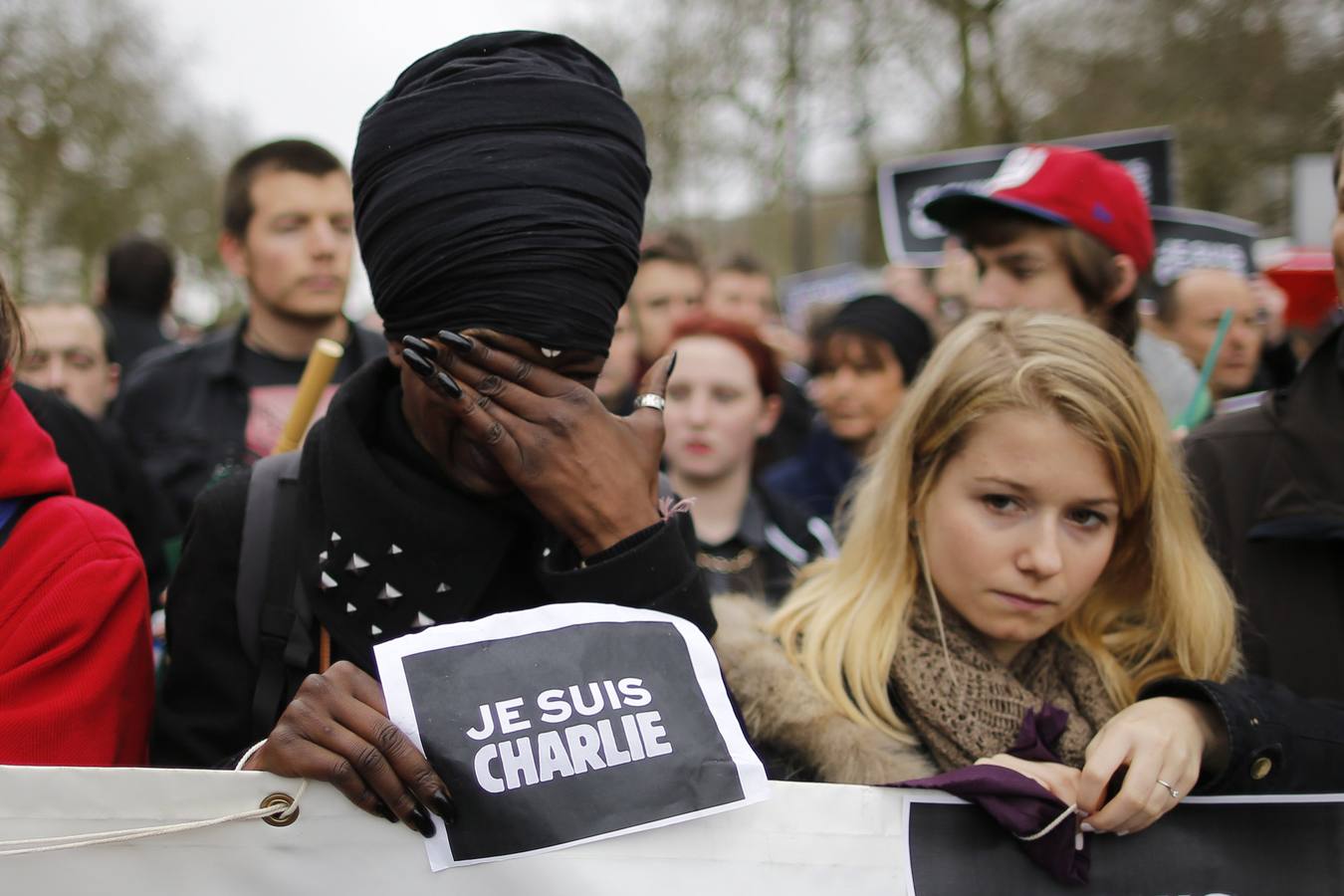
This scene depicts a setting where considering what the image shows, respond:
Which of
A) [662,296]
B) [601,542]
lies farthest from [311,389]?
[662,296]

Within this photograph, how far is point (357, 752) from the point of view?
57.9 inches

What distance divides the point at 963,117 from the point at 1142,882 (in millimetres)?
19351

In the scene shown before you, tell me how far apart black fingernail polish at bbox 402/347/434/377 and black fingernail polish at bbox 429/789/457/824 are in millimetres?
534

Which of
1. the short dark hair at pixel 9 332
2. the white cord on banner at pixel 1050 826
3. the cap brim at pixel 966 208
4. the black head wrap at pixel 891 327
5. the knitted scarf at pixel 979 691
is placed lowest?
the white cord on banner at pixel 1050 826

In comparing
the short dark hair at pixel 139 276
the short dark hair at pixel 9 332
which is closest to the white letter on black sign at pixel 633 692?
the short dark hair at pixel 9 332

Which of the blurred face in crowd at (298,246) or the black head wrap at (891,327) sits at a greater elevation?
the blurred face in crowd at (298,246)

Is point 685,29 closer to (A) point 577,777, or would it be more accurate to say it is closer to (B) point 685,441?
(B) point 685,441

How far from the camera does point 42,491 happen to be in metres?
1.81

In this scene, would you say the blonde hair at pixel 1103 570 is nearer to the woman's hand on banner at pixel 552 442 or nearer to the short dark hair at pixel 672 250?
the woman's hand on banner at pixel 552 442

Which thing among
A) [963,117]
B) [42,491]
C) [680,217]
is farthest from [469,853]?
[680,217]

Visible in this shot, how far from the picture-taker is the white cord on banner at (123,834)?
153cm

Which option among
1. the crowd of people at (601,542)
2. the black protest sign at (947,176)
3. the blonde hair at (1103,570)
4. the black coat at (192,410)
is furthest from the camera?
the black protest sign at (947,176)

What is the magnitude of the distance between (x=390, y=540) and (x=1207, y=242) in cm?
486

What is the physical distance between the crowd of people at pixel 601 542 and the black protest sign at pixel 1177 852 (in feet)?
0.14
